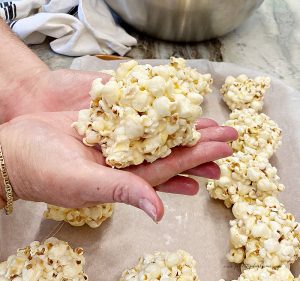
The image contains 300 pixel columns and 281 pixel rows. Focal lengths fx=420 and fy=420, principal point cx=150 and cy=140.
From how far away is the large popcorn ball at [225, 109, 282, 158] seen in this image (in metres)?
1.31

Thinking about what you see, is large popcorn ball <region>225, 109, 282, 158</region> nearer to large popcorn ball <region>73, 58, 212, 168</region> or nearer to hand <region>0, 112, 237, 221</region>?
hand <region>0, 112, 237, 221</region>

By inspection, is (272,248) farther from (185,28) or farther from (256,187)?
(185,28)

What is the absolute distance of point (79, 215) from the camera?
3.71 feet

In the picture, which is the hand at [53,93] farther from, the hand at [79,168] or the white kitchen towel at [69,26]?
the white kitchen towel at [69,26]

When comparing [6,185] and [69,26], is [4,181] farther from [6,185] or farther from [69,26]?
[69,26]

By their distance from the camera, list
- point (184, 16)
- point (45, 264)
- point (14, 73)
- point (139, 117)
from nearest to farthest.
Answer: point (139, 117)
point (45, 264)
point (14, 73)
point (184, 16)

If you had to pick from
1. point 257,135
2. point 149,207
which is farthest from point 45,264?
point 257,135

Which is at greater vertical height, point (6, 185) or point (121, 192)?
point (121, 192)

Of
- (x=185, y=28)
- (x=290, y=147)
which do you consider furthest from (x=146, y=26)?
(x=290, y=147)

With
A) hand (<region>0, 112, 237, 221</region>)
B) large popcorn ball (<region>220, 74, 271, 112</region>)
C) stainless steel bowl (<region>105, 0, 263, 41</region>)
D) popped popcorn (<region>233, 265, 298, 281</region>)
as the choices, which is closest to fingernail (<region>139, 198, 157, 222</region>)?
hand (<region>0, 112, 237, 221</region>)

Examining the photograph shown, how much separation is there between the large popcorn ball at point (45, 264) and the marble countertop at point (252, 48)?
88cm

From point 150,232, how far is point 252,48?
3.52ft

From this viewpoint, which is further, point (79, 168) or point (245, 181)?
point (245, 181)

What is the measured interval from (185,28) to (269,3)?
2.19ft
